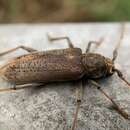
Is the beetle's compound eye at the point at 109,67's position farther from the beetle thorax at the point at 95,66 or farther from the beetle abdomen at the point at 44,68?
the beetle abdomen at the point at 44,68

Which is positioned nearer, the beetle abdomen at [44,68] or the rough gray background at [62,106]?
the rough gray background at [62,106]

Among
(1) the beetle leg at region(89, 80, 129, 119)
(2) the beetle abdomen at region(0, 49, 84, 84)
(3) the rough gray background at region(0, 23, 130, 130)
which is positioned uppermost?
(2) the beetle abdomen at region(0, 49, 84, 84)

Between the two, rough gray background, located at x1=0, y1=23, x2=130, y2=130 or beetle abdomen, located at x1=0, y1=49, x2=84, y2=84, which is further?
beetle abdomen, located at x1=0, y1=49, x2=84, y2=84

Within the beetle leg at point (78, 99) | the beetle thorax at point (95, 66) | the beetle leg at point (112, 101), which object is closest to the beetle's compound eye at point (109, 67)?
the beetle thorax at point (95, 66)

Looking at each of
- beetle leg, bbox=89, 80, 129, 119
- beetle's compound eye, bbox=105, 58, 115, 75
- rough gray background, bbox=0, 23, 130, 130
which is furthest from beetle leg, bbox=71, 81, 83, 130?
beetle's compound eye, bbox=105, 58, 115, 75

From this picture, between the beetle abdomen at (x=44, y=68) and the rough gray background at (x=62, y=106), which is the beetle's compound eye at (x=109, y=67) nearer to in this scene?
the rough gray background at (x=62, y=106)

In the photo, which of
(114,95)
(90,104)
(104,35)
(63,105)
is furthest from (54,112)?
(104,35)

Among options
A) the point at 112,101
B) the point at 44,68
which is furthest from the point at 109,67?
the point at 44,68

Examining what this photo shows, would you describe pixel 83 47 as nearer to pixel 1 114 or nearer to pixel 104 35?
pixel 104 35

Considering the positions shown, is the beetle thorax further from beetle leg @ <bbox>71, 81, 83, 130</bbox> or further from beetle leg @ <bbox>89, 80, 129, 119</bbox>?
beetle leg @ <bbox>71, 81, 83, 130</bbox>

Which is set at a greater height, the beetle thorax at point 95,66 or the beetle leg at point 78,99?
the beetle thorax at point 95,66

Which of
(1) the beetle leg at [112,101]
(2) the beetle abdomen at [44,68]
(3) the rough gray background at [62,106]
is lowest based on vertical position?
(3) the rough gray background at [62,106]
